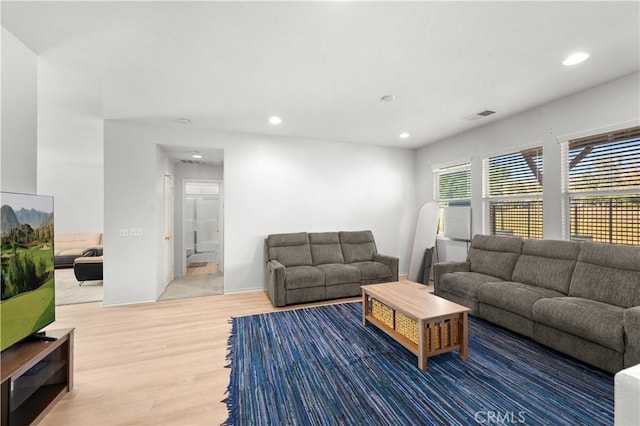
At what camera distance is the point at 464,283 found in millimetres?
3328

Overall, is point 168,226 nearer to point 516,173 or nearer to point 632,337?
point 516,173

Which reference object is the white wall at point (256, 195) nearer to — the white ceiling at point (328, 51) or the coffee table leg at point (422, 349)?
the white ceiling at point (328, 51)

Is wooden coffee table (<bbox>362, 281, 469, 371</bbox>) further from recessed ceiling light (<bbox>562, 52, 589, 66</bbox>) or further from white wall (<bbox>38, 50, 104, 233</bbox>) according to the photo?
white wall (<bbox>38, 50, 104, 233</bbox>)

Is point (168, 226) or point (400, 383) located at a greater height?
point (168, 226)

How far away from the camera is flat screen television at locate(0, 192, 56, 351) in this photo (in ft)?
5.33

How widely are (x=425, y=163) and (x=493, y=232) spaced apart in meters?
1.95

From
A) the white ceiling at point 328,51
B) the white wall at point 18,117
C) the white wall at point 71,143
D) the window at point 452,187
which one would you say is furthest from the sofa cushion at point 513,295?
the white wall at point 71,143

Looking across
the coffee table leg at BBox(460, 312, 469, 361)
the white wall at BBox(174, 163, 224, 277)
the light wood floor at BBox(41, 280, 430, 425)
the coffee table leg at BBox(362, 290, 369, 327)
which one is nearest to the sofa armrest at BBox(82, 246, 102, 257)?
the white wall at BBox(174, 163, 224, 277)

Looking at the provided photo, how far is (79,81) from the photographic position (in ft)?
8.98

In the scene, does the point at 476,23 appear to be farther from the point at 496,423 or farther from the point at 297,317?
the point at 297,317

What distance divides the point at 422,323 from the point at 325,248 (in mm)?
2595

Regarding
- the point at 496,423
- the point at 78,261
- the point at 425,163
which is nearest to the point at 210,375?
the point at 496,423

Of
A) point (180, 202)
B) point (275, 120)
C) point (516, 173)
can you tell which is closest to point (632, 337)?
point (516, 173)

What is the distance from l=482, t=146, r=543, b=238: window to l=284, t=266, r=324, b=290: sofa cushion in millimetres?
2827
